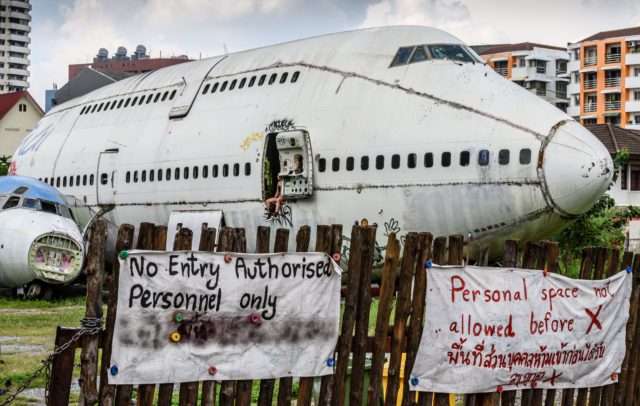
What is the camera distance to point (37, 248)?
2497 cm

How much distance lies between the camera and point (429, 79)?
75.5 feet

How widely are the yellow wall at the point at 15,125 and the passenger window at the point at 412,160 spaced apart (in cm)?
10482

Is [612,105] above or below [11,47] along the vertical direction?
below

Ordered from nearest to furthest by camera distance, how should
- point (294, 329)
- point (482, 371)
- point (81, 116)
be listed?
point (294, 329), point (482, 371), point (81, 116)

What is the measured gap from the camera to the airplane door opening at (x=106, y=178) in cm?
3177

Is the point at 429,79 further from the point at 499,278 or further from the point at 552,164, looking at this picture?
the point at 499,278

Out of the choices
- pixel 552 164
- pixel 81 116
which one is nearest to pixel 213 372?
pixel 552 164

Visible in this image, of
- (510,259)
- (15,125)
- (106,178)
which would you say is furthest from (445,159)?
(15,125)

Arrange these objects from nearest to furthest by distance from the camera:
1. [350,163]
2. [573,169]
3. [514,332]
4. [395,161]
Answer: [514,332] → [573,169] → [395,161] → [350,163]

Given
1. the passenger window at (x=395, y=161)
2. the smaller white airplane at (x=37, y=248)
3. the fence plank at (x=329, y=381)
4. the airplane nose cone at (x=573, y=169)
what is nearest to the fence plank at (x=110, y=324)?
the fence plank at (x=329, y=381)

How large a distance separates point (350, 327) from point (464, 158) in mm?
12454

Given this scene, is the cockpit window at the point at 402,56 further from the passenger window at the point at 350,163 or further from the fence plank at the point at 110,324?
the fence plank at the point at 110,324

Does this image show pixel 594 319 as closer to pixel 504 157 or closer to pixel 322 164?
pixel 504 157

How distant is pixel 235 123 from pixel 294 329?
17876 millimetres
